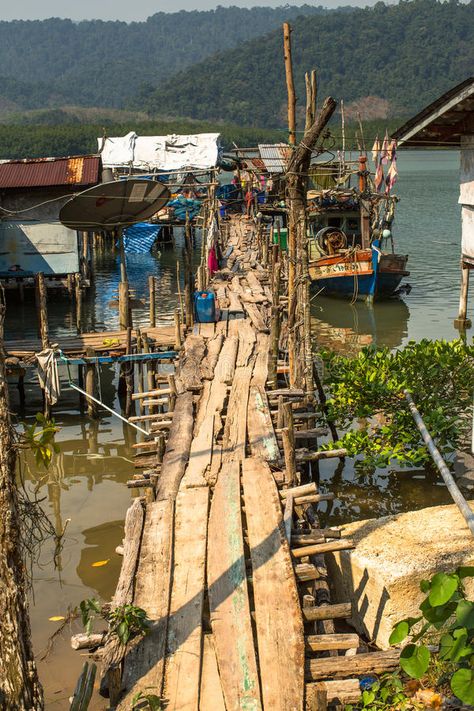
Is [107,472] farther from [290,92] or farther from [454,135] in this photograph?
[454,135]

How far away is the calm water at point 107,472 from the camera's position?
9.88 metres

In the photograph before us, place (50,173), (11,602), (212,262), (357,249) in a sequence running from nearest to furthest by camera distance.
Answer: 1. (11,602)
2. (212,262)
3. (50,173)
4. (357,249)

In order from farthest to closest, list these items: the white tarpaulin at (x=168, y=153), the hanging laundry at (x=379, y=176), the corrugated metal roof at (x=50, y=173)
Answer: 1. the white tarpaulin at (x=168, y=153)
2. the hanging laundry at (x=379, y=176)
3. the corrugated metal roof at (x=50, y=173)

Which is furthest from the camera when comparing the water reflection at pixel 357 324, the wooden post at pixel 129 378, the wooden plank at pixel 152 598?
the water reflection at pixel 357 324

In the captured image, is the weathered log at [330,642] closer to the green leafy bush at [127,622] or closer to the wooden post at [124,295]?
the green leafy bush at [127,622]

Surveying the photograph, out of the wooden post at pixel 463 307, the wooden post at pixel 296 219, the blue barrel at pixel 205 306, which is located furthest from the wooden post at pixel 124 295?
the wooden post at pixel 463 307

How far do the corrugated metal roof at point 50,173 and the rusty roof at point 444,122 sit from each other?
1551 centimetres

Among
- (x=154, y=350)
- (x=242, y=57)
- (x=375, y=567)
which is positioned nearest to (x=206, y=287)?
(x=154, y=350)

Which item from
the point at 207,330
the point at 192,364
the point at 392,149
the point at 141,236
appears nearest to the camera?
the point at 192,364

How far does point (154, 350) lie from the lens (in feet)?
53.5

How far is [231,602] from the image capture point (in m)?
6.57

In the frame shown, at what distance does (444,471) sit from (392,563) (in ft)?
5.66

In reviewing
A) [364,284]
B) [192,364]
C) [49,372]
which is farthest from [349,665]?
[364,284]

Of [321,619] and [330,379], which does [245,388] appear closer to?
[330,379]
